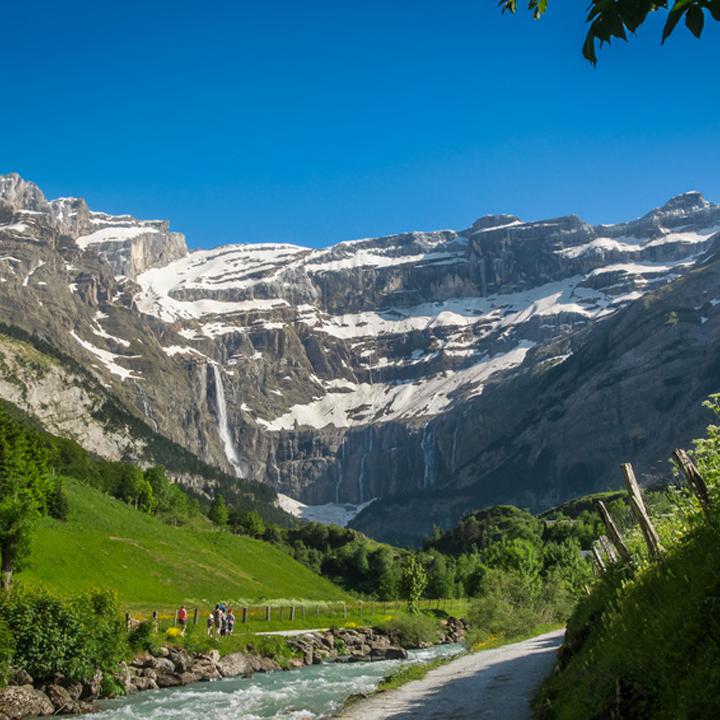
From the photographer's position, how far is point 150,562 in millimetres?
96375

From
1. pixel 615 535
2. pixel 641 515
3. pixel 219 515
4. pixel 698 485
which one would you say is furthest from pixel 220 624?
pixel 219 515

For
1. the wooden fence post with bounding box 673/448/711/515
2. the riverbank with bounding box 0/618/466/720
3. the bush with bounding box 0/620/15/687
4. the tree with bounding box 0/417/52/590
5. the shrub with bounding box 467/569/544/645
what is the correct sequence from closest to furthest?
1. the wooden fence post with bounding box 673/448/711/515
2. the riverbank with bounding box 0/618/466/720
3. the bush with bounding box 0/620/15/687
4. the tree with bounding box 0/417/52/590
5. the shrub with bounding box 467/569/544/645

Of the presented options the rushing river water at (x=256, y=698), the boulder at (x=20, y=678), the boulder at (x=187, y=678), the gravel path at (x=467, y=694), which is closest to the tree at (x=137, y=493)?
the rushing river water at (x=256, y=698)

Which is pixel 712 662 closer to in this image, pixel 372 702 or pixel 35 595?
pixel 372 702

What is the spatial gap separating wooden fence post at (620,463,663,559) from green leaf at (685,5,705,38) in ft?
48.0

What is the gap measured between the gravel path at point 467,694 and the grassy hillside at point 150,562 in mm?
37042

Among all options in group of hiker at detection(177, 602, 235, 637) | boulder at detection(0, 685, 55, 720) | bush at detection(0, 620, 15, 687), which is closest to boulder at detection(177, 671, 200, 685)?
group of hiker at detection(177, 602, 235, 637)

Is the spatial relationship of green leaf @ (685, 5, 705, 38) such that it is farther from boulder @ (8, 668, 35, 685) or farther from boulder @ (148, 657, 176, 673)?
boulder @ (148, 657, 176, 673)

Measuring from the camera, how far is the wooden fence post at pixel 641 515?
18.9 m

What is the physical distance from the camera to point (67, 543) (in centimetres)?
8800

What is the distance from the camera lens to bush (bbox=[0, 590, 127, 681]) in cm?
3866

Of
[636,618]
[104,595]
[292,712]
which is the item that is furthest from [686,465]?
[104,595]

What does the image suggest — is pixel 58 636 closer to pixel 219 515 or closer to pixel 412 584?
pixel 412 584

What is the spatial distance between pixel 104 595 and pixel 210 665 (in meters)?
9.94
